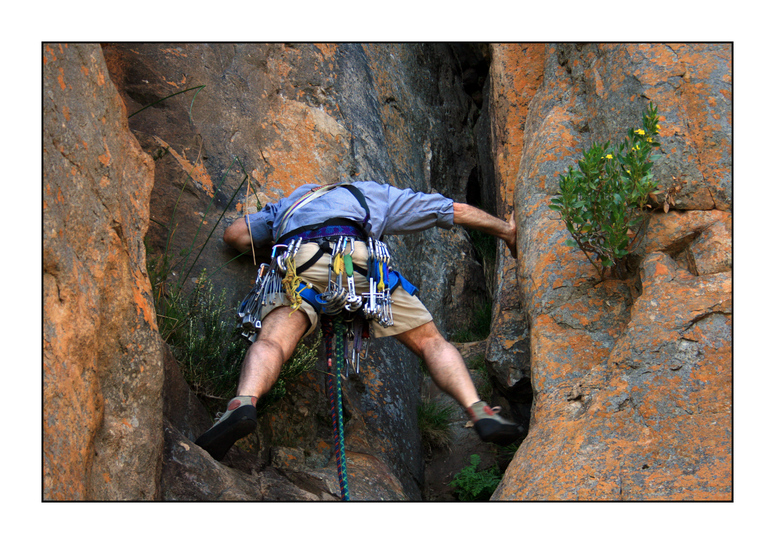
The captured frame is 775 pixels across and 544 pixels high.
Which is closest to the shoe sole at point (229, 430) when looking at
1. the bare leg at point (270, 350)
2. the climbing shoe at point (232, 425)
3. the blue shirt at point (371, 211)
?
the climbing shoe at point (232, 425)

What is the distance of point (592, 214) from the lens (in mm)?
3564

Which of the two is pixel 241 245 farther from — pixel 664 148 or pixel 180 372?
pixel 664 148

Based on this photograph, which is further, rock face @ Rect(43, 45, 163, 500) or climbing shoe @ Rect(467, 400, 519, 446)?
climbing shoe @ Rect(467, 400, 519, 446)

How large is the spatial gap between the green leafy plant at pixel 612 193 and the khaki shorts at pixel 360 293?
0.89m

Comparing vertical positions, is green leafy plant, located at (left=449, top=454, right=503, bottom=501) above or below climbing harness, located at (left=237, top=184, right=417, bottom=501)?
below

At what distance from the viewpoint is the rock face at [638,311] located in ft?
9.69

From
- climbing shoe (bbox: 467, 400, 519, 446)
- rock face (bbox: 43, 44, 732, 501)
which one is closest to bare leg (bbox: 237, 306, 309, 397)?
rock face (bbox: 43, 44, 732, 501)

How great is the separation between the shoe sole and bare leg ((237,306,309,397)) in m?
0.12

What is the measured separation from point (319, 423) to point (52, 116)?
7.32ft

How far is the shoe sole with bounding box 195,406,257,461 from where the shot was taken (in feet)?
10.2

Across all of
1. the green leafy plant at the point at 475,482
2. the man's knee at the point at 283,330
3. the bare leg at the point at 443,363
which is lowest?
the green leafy plant at the point at 475,482

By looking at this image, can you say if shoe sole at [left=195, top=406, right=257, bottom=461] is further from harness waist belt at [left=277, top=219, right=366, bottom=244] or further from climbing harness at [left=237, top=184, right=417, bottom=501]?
harness waist belt at [left=277, top=219, right=366, bottom=244]

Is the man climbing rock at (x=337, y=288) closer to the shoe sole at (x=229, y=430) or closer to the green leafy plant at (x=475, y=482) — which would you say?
the shoe sole at (x=229, y=430)

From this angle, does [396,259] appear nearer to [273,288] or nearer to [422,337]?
[422,337]
